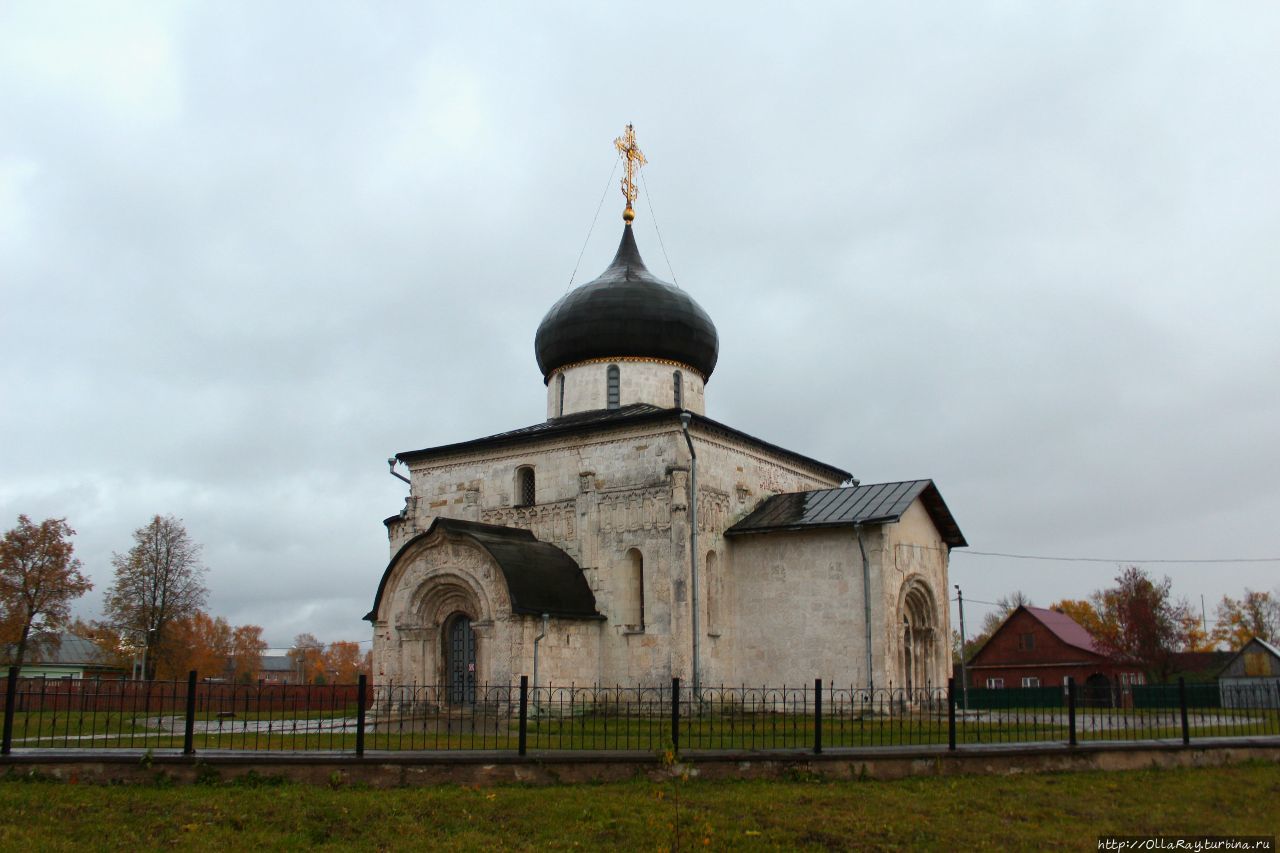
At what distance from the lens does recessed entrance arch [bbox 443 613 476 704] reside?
21.1 meters

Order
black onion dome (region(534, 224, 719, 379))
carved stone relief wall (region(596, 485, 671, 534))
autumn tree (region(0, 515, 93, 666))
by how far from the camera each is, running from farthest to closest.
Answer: autumn tree (region(0, 515, 93, 666)), black onion dome (region(534, 224, 719, 379)), carved stone relief wall (region(596, 485, 671, 534))

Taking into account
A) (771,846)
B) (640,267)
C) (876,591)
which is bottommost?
(771,846)

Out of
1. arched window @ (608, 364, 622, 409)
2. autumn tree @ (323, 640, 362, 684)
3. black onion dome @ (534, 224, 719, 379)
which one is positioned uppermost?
black onion dome @ (534, 224, 719, 379)

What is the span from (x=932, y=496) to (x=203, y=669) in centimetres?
3645

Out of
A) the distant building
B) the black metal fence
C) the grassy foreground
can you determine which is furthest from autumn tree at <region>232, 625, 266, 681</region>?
the grassy foreground

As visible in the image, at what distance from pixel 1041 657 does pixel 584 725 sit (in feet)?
92.8

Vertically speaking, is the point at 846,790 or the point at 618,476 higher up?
the point at 618,476

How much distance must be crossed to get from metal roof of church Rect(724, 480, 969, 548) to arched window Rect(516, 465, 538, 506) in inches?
183

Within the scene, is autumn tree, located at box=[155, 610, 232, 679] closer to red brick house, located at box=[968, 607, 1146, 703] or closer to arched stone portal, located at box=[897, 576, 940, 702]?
arched stone portal, located at box=[897, 576, 940, 702]

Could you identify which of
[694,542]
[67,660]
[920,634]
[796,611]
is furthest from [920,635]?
[67,660]

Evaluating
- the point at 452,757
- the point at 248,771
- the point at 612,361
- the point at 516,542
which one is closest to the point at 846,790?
the point at 452,757

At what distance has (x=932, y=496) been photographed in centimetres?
2273

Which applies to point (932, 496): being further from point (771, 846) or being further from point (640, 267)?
point (771, 846)

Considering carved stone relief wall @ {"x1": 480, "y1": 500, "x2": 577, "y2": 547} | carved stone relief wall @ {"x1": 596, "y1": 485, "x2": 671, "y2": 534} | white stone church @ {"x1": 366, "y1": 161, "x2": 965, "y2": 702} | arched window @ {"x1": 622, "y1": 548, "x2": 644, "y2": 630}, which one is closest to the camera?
white stone church @ {"x1": 366, "y1": 161, "x2": 965, "y2": 702}
